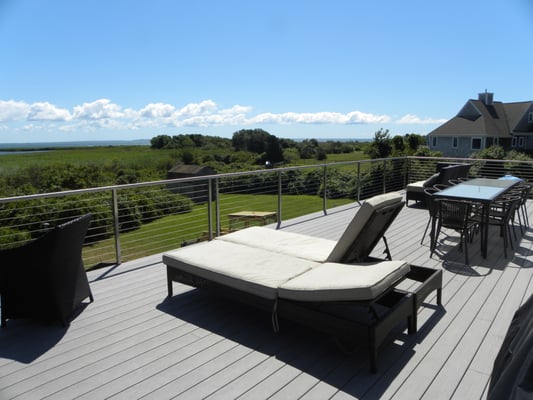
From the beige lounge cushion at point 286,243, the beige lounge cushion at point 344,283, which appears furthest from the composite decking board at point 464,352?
the beige lounge cushion at point 286,243

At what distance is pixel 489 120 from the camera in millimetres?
29266

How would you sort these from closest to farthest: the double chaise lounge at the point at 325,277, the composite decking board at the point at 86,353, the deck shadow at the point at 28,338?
the composite decking board at the point at 86,353 → the double chaise lounge at the point at 325,277 → the deck shadow at the point at 28,338

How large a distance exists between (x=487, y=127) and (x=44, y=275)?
107ft

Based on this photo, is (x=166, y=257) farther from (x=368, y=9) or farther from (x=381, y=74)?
(x=381, y=74)

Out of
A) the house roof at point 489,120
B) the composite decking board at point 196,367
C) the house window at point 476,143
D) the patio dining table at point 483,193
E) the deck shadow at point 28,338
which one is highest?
the house roof at point 489,120

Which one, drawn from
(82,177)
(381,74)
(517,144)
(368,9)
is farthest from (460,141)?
(82,177)

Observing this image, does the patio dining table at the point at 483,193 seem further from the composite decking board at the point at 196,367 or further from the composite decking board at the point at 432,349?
the composite decking board at the point at 196,367

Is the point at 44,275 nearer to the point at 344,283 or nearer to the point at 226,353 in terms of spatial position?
the point at 226,353

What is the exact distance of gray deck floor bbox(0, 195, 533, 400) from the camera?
213 centimetres

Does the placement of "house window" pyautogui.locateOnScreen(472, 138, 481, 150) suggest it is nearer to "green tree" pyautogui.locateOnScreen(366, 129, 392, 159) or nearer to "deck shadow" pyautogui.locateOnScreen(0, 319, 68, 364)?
"green tree" pyautogui.locateOnScreen(366, 129, 392, 159)

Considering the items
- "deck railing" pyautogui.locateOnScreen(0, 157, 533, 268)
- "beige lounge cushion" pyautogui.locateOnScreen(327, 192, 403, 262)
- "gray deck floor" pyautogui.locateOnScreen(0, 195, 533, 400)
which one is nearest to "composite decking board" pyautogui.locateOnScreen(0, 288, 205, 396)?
"gray deck floor" pyautogui.locateOnScreen(0, 195, 533, 400)

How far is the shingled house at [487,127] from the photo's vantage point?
95.0ft

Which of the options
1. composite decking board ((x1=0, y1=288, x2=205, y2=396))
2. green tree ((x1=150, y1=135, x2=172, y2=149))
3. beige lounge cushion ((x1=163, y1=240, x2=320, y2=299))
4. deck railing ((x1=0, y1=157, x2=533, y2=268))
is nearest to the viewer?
composite decking board ((x1=0, y1=288, x2=205, y2=396))

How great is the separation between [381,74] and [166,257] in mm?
16177
